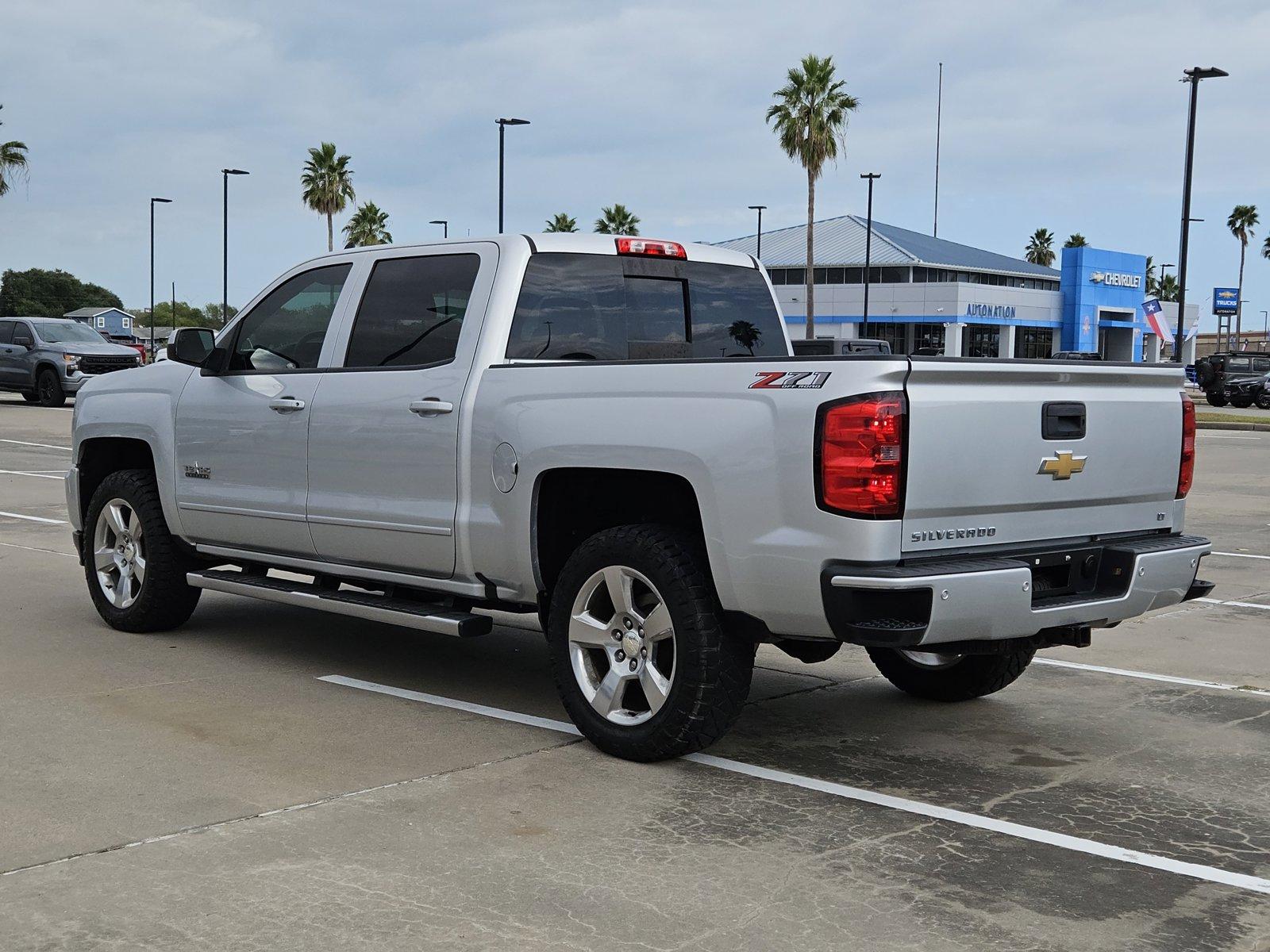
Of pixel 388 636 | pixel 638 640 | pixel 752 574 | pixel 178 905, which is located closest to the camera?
pixel 178 905

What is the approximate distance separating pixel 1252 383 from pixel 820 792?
154 feet

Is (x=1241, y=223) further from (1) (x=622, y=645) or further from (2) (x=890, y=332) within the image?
(1) (x=622, y=645)

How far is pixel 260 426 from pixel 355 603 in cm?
110

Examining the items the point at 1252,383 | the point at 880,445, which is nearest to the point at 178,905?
the point at 880,445

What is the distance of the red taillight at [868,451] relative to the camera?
4633 millimetres

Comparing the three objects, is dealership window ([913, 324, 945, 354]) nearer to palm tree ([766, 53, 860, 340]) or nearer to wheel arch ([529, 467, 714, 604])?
palm tree ([766, 53, 860, 340])

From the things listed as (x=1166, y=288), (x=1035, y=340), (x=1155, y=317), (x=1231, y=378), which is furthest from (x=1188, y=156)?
(x=1166, y=288)

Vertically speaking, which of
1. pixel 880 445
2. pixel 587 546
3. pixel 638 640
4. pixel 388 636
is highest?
pixel 880 445

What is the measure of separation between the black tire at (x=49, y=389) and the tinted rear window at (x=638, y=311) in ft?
90.5

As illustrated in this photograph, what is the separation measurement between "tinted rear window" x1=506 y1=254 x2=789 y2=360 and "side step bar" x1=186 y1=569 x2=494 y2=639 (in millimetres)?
1143

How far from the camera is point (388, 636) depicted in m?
7.89

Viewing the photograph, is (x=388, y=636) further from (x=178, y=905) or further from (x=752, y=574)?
(x=178, y=905)

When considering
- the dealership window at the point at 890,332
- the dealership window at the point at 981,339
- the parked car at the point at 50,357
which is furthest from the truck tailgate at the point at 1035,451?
the dealership window at the point at 981,339

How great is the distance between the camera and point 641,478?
17.8 feet
